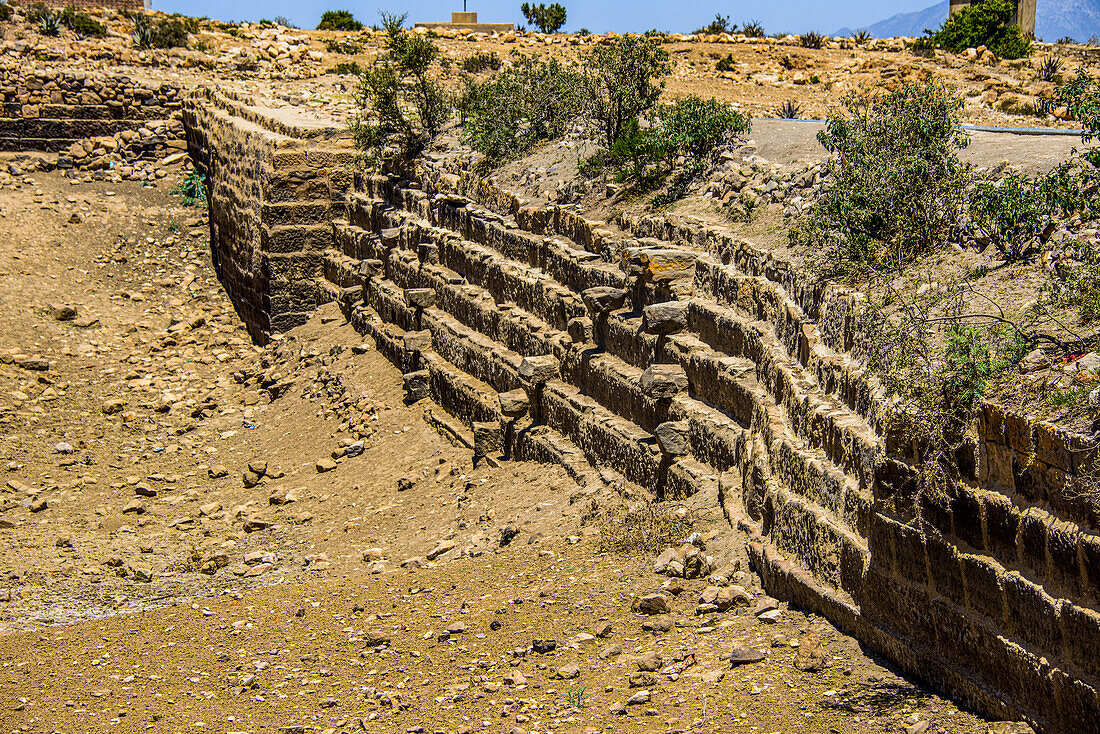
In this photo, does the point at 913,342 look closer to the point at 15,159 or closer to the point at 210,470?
the point at 210,470

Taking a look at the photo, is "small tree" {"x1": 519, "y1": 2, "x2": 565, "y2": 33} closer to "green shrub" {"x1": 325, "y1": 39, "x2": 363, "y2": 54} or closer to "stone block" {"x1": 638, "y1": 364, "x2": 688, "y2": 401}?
"green shrub" {"x1": 325, "y1": 39, "x2": 363, "y2": 54}

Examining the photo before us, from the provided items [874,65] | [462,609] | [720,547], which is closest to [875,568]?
[720,547]

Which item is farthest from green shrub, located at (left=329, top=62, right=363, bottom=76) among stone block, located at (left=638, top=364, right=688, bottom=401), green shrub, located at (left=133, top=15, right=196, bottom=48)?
stone block, located at (left=638, top=364, right=688, bottom=401)

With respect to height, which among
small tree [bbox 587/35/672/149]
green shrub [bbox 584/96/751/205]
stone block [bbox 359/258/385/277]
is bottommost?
stone block [bbox 359/258/385/277]

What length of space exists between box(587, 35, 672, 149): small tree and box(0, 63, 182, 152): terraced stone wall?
9371 mm

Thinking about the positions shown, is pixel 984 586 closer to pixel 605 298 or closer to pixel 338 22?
pixel 605 298

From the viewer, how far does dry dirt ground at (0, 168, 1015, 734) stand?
188 inches

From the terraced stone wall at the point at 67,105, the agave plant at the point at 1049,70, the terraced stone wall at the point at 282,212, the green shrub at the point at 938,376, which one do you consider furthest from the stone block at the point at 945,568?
the agave plant at the point at 1049,70

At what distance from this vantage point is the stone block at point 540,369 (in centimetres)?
851

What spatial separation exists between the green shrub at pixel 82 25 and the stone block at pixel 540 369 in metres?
18.1

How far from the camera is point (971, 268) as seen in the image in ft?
17.6

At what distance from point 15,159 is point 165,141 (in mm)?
2228

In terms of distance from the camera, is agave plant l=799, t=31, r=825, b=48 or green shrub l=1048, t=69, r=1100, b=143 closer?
green shrub l=1048, t=69, r=1100, b=143

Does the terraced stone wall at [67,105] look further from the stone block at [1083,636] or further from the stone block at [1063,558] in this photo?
the stone block at [1083,636]
